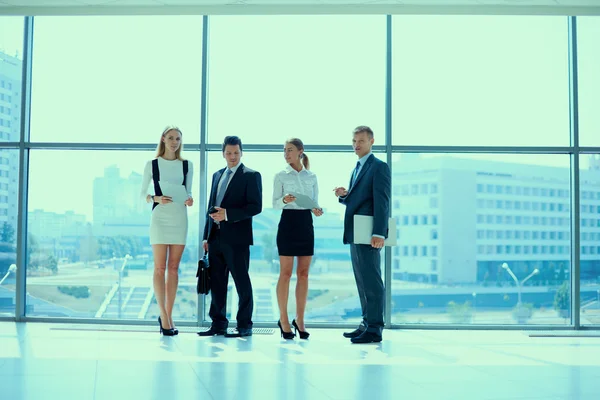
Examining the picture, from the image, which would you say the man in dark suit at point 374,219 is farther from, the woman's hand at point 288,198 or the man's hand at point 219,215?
the man's hand at point 219,215

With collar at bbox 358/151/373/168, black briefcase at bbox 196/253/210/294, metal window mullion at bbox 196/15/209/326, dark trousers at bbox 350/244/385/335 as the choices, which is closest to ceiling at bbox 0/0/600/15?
metal window mullion at bbox 196/15/209/326

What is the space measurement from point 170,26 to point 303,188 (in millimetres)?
2131

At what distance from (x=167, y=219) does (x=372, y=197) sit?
1.68 metres

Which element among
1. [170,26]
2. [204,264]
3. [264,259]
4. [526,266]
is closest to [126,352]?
[204,264]

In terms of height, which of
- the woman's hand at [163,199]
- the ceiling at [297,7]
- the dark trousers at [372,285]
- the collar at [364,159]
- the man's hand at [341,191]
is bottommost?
the dark trousers at [372,285]

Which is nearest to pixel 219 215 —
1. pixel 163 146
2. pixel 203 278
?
pixel 203 278

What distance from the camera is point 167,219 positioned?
5.80 m

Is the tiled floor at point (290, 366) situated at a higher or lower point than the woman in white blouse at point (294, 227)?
lower

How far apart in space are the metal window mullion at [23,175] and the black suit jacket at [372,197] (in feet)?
10.1

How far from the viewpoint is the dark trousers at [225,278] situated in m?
5.79

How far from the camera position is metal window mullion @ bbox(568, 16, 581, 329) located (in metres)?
6.50

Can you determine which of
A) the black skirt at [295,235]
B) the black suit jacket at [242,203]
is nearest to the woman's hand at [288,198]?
the black skirt at [295,235]

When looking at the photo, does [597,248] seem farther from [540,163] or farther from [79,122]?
[79,122]

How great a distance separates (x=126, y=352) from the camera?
4.87 metres
